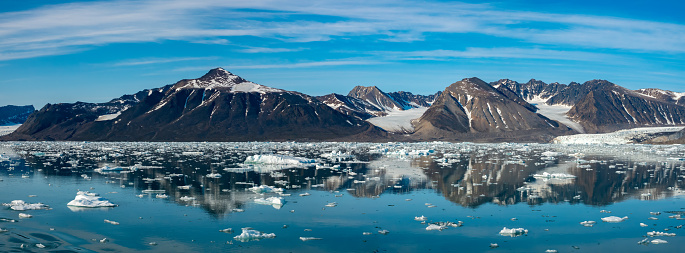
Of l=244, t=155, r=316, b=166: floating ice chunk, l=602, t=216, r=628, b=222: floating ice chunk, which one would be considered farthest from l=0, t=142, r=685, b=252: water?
l=244, t=155, r=316, b=166: floating ice chunk

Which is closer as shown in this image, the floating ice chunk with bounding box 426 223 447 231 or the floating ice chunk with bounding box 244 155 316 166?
the floating ice chunk with bounding box 426 223 447 231

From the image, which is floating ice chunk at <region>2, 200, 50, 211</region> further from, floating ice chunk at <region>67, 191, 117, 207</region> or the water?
floating ice chunk at <region>67, 191, 117, 207</region>

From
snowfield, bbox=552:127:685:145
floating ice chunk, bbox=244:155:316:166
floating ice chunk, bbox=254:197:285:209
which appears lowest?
floating ice chunk, bbox=254:197:285:209

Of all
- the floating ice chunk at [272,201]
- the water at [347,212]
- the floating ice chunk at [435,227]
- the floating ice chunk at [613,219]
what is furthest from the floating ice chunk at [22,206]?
the floating ice chunk at [613,219]

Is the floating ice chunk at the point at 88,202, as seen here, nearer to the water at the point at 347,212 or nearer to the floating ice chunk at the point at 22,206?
the water at the point at 347,212

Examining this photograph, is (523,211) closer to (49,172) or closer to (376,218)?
(376,218)

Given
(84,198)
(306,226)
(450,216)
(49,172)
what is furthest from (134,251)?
(49,172)

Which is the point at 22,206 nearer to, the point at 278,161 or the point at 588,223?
the point at 588,223

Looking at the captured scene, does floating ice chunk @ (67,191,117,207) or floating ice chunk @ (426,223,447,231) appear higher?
floating ice chunk @ (67,191,117,207)
